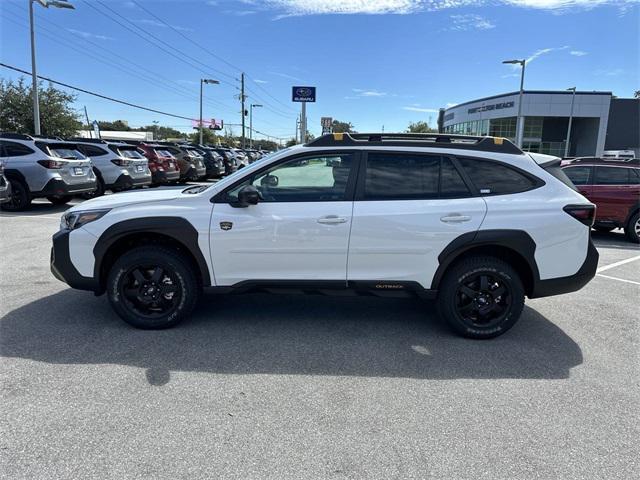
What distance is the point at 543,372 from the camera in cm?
363

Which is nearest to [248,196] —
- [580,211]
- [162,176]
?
[580,211]

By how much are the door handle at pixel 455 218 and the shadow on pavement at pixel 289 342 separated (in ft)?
3.56

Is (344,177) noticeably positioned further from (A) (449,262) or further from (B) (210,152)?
(B) (210,152)

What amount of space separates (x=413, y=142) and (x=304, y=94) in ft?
55.3

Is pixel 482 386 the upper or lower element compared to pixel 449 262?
lower

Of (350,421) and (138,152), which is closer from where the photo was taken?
(350,421)

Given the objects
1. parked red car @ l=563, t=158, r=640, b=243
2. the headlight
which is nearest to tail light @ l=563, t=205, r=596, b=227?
the headlight

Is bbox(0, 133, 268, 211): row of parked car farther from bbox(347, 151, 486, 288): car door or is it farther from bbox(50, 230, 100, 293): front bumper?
bbox(347, 151, 486, 288): car door

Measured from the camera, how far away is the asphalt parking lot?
2523mm

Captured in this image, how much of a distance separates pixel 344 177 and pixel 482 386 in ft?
6.71

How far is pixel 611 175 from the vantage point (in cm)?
1008

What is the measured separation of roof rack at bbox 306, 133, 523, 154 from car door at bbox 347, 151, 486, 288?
126 millimetres

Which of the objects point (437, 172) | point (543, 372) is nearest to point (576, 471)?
point (543, 372)

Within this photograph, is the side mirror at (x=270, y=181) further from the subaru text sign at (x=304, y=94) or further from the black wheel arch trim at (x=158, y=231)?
the subaru text sign at (x=304, y=94)
